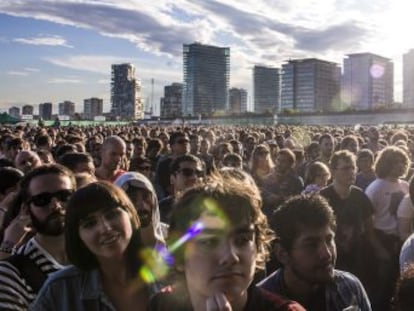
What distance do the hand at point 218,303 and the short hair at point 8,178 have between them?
3.87 metres

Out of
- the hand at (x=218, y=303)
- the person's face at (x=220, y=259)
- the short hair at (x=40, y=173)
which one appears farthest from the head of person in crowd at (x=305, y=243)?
the hand at (x=218, y=303)

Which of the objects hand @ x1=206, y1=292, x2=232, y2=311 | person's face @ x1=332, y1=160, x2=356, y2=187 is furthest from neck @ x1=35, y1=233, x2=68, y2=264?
person's face @ x1=332, y1=160, x2=356, y2=187

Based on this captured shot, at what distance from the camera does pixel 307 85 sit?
161 m

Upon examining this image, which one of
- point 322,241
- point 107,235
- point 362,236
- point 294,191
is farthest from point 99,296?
point 294,191

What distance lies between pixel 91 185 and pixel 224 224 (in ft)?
3.59

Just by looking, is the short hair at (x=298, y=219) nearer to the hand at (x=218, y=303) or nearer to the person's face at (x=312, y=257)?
the person's face at (x=312, y=257)

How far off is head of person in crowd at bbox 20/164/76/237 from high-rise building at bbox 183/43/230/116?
162m

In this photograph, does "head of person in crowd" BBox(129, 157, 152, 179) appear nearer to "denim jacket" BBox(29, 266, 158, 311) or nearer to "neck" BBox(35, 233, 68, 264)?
"neck" BBox(35, 233, 68, 264)

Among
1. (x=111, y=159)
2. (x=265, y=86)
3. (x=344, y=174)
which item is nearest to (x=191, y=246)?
(x=344, y=174)

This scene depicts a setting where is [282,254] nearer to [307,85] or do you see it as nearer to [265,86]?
[307,85]

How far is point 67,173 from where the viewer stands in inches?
138

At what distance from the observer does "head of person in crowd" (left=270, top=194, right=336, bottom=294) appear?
10.5 ft

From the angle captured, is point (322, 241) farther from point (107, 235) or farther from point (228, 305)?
point (228, 305)

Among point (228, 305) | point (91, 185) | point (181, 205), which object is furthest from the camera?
point (91, 185)
